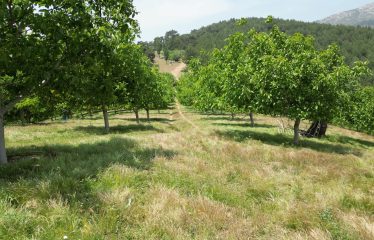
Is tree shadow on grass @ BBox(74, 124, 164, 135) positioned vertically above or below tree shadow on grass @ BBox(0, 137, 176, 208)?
below

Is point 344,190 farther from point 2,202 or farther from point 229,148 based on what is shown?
point 2,202

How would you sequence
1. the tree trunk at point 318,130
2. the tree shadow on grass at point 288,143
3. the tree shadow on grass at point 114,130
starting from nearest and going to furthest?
the tree shadow on grass at point 288,143
the tree shadow on grass at point 114,130
the tree trunk at point 318,130

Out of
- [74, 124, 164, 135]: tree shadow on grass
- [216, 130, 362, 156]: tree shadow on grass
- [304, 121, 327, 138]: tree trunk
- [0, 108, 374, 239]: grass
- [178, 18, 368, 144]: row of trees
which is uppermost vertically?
[178, 18, 368, 144]: row of trees

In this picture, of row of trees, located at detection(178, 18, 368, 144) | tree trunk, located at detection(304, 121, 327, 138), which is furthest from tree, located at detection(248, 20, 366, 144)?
tree trunk, located at detection(304, 121, 327, 138)

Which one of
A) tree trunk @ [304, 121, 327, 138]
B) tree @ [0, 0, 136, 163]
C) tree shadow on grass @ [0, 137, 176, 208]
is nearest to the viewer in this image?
tree shadow on grass @ [0, 137, 176, 208]

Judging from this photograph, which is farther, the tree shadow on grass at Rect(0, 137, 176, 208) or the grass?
the tree shadow on grass at Rect(0, 137, 176, 208)

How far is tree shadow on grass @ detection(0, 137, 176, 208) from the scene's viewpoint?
838cm

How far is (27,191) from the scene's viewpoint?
8.32 metres

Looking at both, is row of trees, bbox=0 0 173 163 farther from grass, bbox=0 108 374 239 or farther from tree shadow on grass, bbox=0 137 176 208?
grass, bbox=0 108 374 239

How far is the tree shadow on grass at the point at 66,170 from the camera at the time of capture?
330 inches

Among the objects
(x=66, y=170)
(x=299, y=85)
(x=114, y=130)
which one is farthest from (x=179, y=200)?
(x=114, y=130)

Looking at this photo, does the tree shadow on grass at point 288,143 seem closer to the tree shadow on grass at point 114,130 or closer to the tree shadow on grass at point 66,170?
the tree shadow on grass at point 114,130

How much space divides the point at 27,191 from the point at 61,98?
29.7 ft

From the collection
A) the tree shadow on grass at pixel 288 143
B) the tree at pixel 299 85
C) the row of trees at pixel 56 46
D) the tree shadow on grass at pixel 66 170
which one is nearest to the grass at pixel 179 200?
the tree shadow on grass at pixel 66 170
